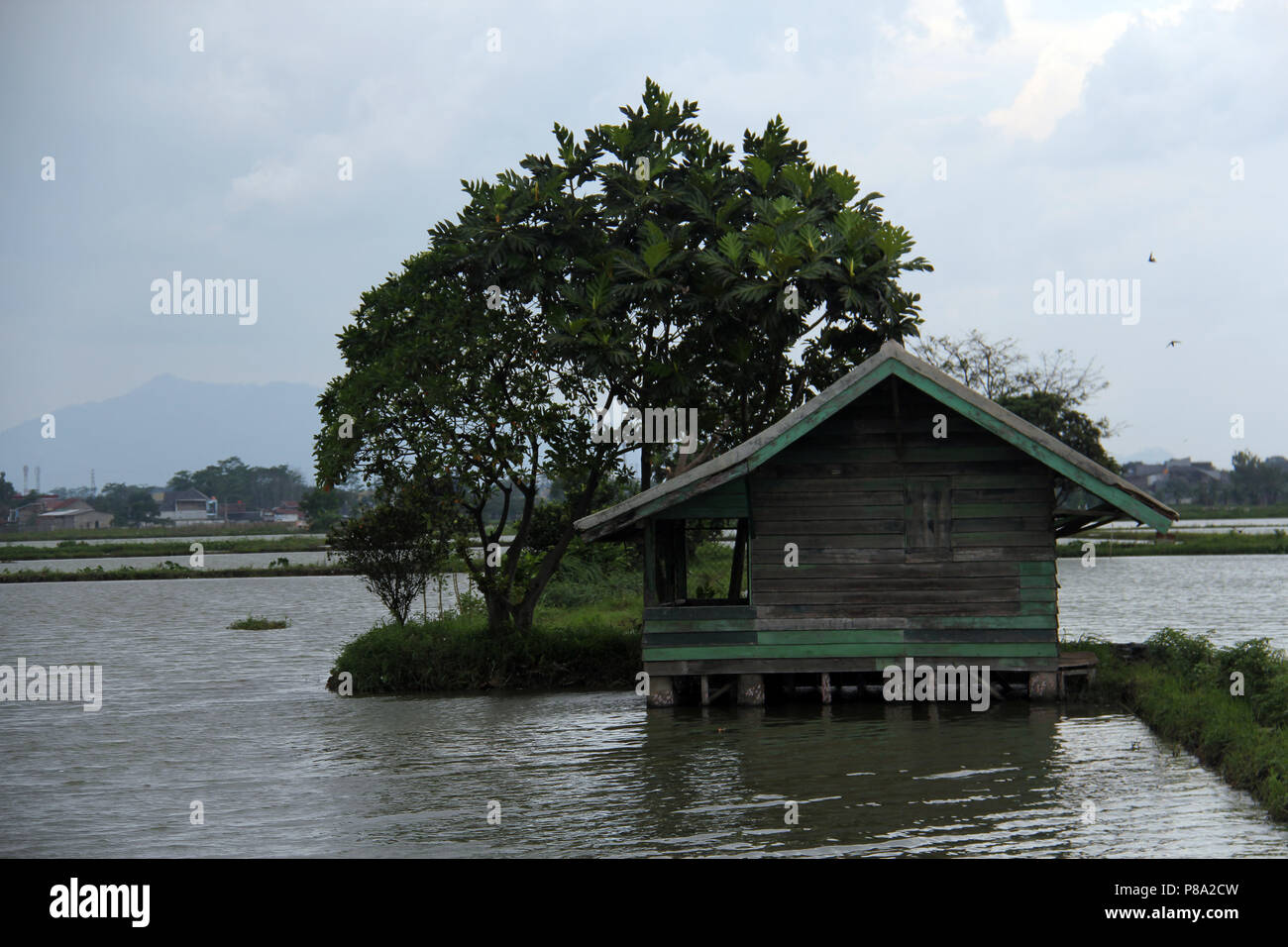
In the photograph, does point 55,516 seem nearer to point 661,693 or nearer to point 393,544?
point 393,544

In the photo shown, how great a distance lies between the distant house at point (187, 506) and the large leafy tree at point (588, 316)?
148m

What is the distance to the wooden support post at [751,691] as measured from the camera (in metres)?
17.6

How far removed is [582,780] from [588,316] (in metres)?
8.31

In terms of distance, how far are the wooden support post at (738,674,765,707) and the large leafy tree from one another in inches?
194

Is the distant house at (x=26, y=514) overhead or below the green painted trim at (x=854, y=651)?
overhead

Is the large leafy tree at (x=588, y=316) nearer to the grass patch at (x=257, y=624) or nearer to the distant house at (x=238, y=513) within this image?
the grass patch at (x=257, y=624)

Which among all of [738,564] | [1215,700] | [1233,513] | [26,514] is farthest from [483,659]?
[26,514]

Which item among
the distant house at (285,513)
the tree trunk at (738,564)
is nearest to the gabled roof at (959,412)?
the tree trunk at (738,564)

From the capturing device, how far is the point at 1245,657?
1585cm

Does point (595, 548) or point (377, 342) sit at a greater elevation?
point (377, 342)

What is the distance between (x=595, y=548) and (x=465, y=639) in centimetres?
1234

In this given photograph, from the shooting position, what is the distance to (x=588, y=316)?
19359 mm

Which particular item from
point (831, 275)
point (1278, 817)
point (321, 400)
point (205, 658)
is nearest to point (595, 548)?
point (205, 658)
